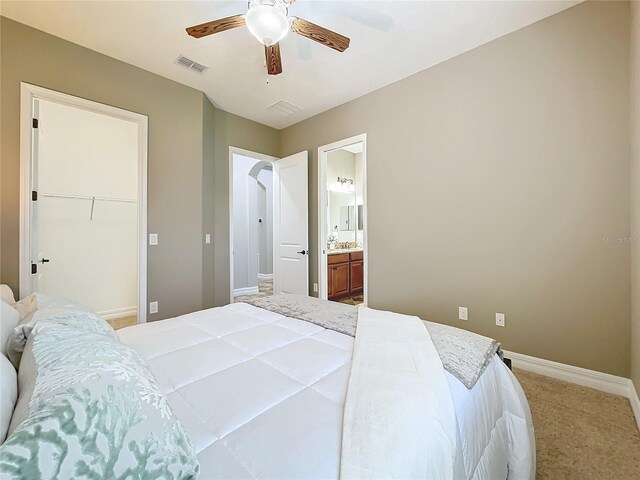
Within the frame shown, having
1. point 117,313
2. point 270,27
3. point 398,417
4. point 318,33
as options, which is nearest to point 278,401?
point 398,417

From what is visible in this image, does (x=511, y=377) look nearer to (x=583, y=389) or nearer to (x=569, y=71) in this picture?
(x=583, y=389)

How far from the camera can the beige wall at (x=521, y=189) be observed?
196 centimetres

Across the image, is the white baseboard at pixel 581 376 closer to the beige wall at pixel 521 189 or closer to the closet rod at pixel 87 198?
the beige wall at pixel 521 189

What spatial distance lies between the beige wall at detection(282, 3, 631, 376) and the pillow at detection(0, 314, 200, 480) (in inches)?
104

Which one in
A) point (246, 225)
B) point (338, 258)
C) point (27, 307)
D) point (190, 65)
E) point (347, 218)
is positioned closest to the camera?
point (27, 307)

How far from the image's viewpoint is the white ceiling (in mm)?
2057

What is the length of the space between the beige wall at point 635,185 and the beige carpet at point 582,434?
26cm

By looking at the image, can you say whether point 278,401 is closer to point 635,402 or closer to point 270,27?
point 270,27

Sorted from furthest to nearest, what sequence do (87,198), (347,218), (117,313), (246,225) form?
(347,218), (246,225), (117,313), (87,198)

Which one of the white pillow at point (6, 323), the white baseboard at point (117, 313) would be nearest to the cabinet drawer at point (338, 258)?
the white baseboard at point (117, 313)

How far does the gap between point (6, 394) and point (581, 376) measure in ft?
10.1

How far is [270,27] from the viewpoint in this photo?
5.47 ft

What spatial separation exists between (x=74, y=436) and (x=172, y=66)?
3.30m

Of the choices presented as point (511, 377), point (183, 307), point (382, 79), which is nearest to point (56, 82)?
point (183, 307)
